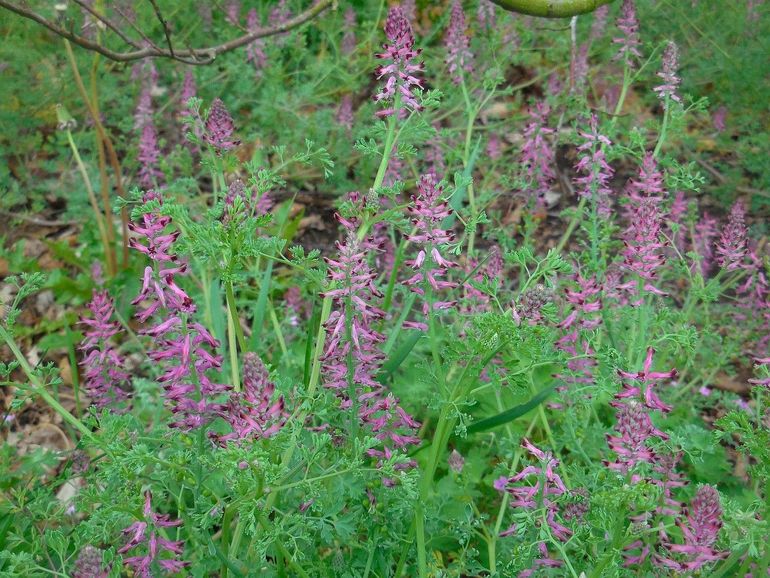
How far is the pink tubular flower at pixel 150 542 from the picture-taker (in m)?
2.09

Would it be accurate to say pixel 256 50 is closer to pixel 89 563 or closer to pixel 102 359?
pixel 102 359

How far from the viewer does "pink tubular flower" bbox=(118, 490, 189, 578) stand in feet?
6.84

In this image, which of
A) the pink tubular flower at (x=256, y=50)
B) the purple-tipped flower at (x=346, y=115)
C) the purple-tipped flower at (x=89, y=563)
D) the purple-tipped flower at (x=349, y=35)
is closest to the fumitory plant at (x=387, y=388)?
the purple-tipped flower at (x=89, y=563)

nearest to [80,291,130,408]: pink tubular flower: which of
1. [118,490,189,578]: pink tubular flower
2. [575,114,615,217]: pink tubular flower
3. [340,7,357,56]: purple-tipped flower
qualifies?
[118,490,189,578]: pink tubular flower

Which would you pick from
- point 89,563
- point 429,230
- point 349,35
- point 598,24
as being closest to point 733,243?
point 429,230

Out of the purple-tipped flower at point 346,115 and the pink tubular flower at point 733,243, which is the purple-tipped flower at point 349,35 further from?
the pink tubular flower at point 733,243

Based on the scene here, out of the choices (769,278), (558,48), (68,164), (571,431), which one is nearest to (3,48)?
(68,164)

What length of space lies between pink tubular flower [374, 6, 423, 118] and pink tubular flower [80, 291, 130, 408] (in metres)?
1.07

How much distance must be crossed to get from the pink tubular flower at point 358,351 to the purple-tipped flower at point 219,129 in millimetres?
658

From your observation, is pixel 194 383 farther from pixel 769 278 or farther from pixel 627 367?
pixel 769 278

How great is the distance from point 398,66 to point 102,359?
130 cm

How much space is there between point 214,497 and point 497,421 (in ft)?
2.95

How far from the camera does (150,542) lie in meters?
2.12

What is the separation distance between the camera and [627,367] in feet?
7.77
